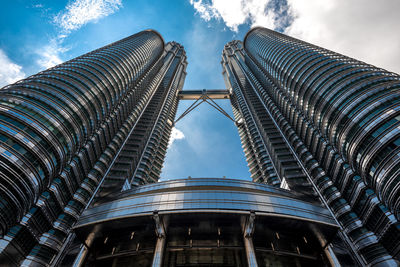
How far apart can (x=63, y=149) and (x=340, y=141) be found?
48329 millimetres

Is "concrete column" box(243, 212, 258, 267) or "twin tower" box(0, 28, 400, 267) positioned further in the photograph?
"twin tower" box(0, 28, 400, 267)

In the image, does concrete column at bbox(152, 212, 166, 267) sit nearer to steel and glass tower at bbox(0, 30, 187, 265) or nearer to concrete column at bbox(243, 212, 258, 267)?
concrete column at bbox(243, 212, 258, 267)

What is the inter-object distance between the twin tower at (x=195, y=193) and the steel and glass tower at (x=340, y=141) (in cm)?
22

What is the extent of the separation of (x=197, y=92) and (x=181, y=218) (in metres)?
105

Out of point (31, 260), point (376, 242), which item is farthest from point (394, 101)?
point (31, 260)

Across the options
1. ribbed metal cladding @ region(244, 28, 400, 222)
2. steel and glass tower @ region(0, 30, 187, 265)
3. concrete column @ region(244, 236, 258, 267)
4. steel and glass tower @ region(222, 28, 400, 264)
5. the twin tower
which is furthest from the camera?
steel and glass tower @ region(222, 28, 400, 264)

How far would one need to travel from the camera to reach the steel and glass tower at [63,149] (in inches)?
1125

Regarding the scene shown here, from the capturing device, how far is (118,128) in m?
67.8

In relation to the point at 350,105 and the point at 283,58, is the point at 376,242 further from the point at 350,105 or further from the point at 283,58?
the point at 283,58

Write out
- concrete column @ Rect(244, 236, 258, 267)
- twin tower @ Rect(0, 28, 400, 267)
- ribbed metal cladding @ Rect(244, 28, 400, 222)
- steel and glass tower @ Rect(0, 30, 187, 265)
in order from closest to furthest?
concrete column @ Rect(244, 236, 258, 267)
steel and glass tower @ Rect(0, 30, 187, 265)
twin tower @ Rect(0, 28, 400, 267)
ribbed metal cladding @ Rect(244, 28, 400, 222)

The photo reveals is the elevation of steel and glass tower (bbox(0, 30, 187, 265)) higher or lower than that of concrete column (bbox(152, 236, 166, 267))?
higher

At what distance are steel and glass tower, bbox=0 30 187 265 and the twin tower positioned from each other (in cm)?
20

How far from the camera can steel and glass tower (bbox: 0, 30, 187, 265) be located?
93.8 feet

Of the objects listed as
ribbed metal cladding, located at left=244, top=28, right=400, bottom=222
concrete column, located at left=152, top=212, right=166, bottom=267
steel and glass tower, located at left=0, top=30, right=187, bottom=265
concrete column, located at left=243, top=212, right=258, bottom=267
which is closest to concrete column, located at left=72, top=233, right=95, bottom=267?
steel and glass tower, located at left=0, top=30, right=187, bottom=265
